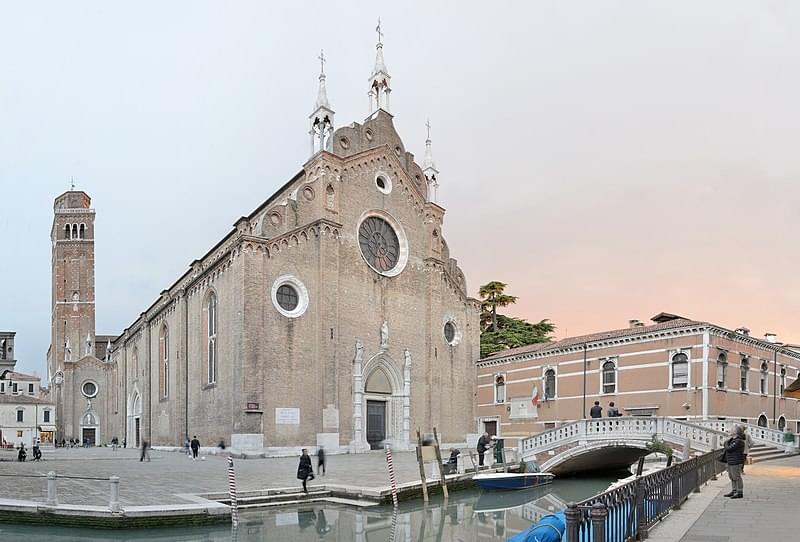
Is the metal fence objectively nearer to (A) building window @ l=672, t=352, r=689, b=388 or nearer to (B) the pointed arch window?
(A) building window @ l=672, t=352, r=689, b=388

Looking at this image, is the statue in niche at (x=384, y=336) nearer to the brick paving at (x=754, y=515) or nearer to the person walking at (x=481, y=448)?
the person walking at (x=481, y=448)

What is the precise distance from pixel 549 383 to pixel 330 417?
41.2 feet

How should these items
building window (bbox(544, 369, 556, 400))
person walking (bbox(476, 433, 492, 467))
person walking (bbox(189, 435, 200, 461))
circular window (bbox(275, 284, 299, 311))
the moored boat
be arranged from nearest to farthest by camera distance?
the moored boat < person walking (bbox(476, 433, 492, 467)) < person walking (bbox(189, 435, 200, 461)) < circular window (bbox(275, 284, 299, 311)) < building window (bbox(544, 369, 556, 400))

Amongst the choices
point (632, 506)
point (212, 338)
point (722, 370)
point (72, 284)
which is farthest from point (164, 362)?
point (632, 506)

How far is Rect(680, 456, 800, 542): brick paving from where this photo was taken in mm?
9141

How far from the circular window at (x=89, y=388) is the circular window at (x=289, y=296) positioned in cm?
3810

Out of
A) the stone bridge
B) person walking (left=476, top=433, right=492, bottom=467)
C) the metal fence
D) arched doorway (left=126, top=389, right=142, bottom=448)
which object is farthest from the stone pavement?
arched doorway (left=126, top=389, right=142, bottom=448)

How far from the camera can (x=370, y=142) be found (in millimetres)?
37719

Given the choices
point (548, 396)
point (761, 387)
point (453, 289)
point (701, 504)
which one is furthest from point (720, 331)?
point (701, 504)

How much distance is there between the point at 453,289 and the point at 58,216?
48304 millimetres

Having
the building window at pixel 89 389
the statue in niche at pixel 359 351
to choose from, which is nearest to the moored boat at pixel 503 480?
the statue in niche at pixel 359 351

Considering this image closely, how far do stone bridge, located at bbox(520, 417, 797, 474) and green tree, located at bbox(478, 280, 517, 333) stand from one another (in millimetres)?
30891

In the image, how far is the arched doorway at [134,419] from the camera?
1938 inches

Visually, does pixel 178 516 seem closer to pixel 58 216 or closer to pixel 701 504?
pixel 701 504
